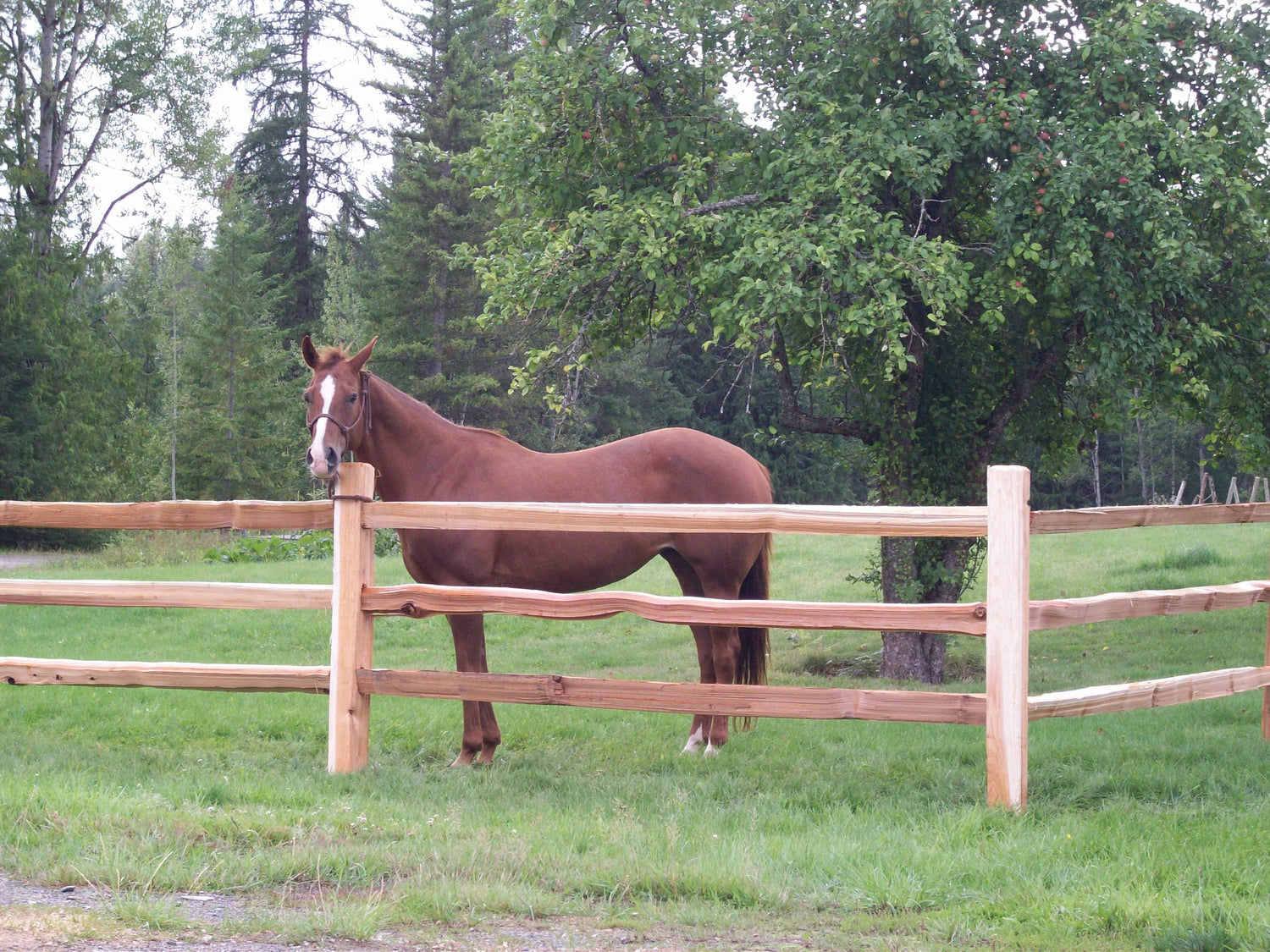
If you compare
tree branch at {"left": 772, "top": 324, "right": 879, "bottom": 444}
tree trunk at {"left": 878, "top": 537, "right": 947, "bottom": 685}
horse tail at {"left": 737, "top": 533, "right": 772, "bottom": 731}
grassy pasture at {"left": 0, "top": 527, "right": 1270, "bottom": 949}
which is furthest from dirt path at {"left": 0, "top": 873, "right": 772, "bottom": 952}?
tree trunk at {"left": 878, "top": 537, "right": 947, "bottom": 685}

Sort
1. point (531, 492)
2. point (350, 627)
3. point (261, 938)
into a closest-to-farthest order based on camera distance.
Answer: point (261, 938) < point (350, 627) < point (531, 492)

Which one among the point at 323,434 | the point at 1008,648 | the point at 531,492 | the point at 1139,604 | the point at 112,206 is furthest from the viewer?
the point at 112,206

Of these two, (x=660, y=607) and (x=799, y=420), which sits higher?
(x=799, y=420)

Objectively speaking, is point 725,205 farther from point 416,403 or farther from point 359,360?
point 359,360

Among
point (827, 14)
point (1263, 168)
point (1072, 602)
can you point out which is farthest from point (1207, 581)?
point (1072, 602)

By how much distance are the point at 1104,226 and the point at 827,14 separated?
2.94 meters

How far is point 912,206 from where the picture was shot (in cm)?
969

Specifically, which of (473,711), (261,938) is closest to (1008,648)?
(473,711)

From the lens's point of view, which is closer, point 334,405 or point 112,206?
point 334,405

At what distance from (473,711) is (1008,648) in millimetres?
2902

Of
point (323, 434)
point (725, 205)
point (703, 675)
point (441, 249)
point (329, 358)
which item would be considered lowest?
point (703, 675)

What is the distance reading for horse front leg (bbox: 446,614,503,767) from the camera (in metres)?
5.97

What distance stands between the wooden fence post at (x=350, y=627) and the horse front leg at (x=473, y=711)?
622mm

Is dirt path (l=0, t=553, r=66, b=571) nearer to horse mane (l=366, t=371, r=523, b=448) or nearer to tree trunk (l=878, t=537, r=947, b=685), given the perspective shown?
horse mane (l=366, t=371, r=523, b=448)
